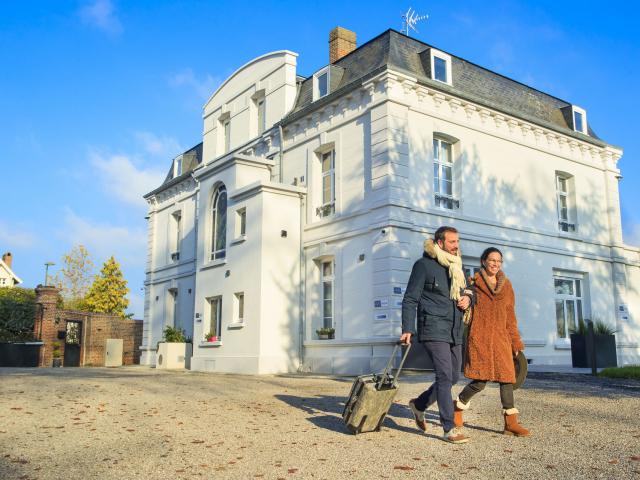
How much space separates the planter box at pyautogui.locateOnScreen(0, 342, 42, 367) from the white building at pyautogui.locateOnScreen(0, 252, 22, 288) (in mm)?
44847

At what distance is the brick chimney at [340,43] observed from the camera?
69.2ft

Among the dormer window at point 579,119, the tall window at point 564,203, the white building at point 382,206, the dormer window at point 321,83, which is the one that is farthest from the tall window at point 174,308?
the dormer window at point 579,119

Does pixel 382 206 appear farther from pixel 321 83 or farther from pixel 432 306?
pixel 432 306

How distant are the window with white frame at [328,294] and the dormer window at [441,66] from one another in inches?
245

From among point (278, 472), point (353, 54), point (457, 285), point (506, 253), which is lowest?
point (278, 472)

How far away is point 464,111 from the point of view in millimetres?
18297

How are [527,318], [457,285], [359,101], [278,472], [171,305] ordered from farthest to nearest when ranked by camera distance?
[171,305] < [527,318] < [359,101] < [457,285] < [278,472]

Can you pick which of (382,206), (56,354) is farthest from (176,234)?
(382,206)

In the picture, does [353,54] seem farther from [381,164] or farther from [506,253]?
[506,253]

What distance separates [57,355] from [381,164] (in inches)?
757

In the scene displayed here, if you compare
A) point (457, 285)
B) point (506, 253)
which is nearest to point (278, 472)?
point (457, 285)

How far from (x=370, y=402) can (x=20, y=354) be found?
71.6 ft

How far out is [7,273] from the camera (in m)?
66.1

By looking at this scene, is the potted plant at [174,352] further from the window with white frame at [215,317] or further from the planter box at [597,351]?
the planter box at [597,351]
